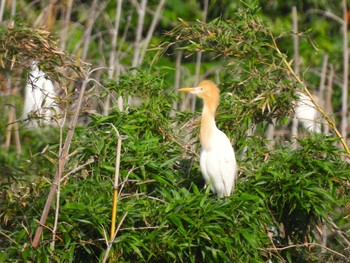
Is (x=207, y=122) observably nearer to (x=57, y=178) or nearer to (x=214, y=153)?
(x=214, y=153)

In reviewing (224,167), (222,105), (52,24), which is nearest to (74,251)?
(224,167)

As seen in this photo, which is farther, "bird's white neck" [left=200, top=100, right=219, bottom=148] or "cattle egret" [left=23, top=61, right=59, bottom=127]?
"bird's white neck" [left=200, top=100, right=219, bottom=148]

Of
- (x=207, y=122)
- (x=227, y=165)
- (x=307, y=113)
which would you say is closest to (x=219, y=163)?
(x=227, y=165)

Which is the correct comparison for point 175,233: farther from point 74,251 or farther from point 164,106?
point 164,106

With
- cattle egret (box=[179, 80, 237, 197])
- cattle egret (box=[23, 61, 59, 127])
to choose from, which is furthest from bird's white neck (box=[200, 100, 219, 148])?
cattle egret (box=[23, 61, 59, 127])

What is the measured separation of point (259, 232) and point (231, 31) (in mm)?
1027

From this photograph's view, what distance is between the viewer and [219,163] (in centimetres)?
441

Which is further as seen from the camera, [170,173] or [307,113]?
[307,113]

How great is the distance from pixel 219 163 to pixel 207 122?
0.22 meters

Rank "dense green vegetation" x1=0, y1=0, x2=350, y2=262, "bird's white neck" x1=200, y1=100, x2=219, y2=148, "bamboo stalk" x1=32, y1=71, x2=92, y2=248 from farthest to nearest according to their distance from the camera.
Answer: "bird's white neck" x1=200, y1=100, x2=219, y2=148
"dense green vegetation" x1=0, y1=0, x2=350, y2=262
"bamboo stalk" x1=32, y1=71, x2=92, y2=248

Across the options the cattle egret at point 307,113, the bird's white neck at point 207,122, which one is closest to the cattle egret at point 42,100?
the bird's white neck at point 207,122

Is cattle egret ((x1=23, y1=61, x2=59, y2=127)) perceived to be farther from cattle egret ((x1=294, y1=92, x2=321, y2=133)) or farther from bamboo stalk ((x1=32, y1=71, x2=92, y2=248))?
cattle egret ((x1=294, y1=92, x2=321, y2=133))

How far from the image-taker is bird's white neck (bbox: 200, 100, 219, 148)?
14.7ft

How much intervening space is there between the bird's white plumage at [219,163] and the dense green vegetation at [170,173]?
2.8 inches
